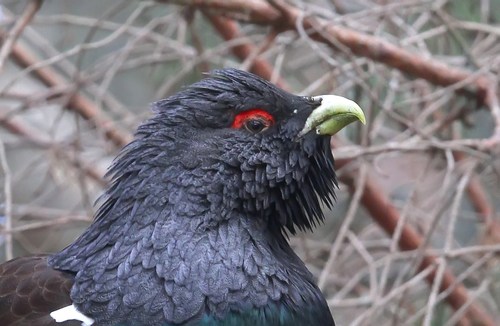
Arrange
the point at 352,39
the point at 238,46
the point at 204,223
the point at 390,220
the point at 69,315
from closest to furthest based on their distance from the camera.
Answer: the point at 69,315
the point at 204,223
the point at 352,39
the point at 390,220
the point at 238,46

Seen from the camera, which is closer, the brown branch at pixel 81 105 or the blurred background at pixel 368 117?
the blurred background at pixel 368 117

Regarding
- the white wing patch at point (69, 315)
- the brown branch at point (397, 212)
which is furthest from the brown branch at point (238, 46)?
the white wing patch at point (69, 315)

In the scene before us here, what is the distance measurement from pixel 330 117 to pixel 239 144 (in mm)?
278

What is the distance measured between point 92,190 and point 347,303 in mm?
2218

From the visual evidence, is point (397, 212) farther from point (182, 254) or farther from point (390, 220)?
point (182, 254)

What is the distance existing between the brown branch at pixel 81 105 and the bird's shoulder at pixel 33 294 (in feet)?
5.71

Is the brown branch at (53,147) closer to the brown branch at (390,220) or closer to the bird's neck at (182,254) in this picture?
the brown branch at (390,220)

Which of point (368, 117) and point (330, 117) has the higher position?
point (368, 117)

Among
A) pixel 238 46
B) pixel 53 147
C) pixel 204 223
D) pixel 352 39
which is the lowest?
pixel 204 223

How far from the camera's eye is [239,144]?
9.21 feet

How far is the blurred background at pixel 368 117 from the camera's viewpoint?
374 cm

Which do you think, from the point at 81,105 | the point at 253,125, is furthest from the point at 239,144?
the point at 81,105

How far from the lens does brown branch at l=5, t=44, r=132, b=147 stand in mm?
4646

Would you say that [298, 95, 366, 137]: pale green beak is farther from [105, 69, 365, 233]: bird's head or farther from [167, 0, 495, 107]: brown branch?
[167, 0, 495, 107]: brown branch
